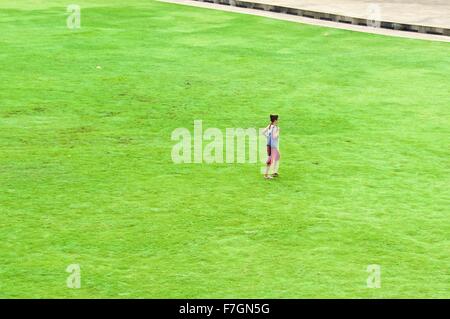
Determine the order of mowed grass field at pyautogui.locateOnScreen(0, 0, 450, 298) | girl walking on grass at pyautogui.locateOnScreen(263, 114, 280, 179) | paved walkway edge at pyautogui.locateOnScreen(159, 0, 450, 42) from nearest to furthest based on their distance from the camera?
1. mowed grass field at pyautogui.locateOnScreen(0, 0, 450, 298)
2. girl walking on grass at pyautogui.locateOnScreen(263, 114, 280, 179)
3. paved walkway edge at pyautogui.locateOnScreen(159, 0, 450, 42)

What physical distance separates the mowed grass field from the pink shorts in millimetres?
324

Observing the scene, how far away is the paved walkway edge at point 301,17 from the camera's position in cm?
2489

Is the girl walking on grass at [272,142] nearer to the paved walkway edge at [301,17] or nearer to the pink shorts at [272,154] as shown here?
the pink shorts at [272,154]

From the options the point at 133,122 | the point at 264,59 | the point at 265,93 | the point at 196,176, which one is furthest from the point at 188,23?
the point at 196,176

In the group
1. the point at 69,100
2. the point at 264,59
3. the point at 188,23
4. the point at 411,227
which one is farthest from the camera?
the point at 188,23

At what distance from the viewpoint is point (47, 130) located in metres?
16.9

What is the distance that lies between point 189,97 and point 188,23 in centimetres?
726

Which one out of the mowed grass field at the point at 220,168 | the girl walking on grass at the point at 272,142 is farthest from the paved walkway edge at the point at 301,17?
the girl walking on grass at the point at 272,142

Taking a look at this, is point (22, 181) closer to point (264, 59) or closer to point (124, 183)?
point (124, 183)

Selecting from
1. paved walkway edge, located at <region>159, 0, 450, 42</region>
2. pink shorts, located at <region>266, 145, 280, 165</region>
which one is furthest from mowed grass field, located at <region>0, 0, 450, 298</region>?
paved walkway edge, located at <region>159, 0, 450, 42</region>

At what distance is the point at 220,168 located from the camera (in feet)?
49.8

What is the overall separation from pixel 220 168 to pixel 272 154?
0.98 metres

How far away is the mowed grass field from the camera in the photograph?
11.6m

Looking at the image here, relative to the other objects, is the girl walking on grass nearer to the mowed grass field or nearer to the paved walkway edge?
the mowed grass field
